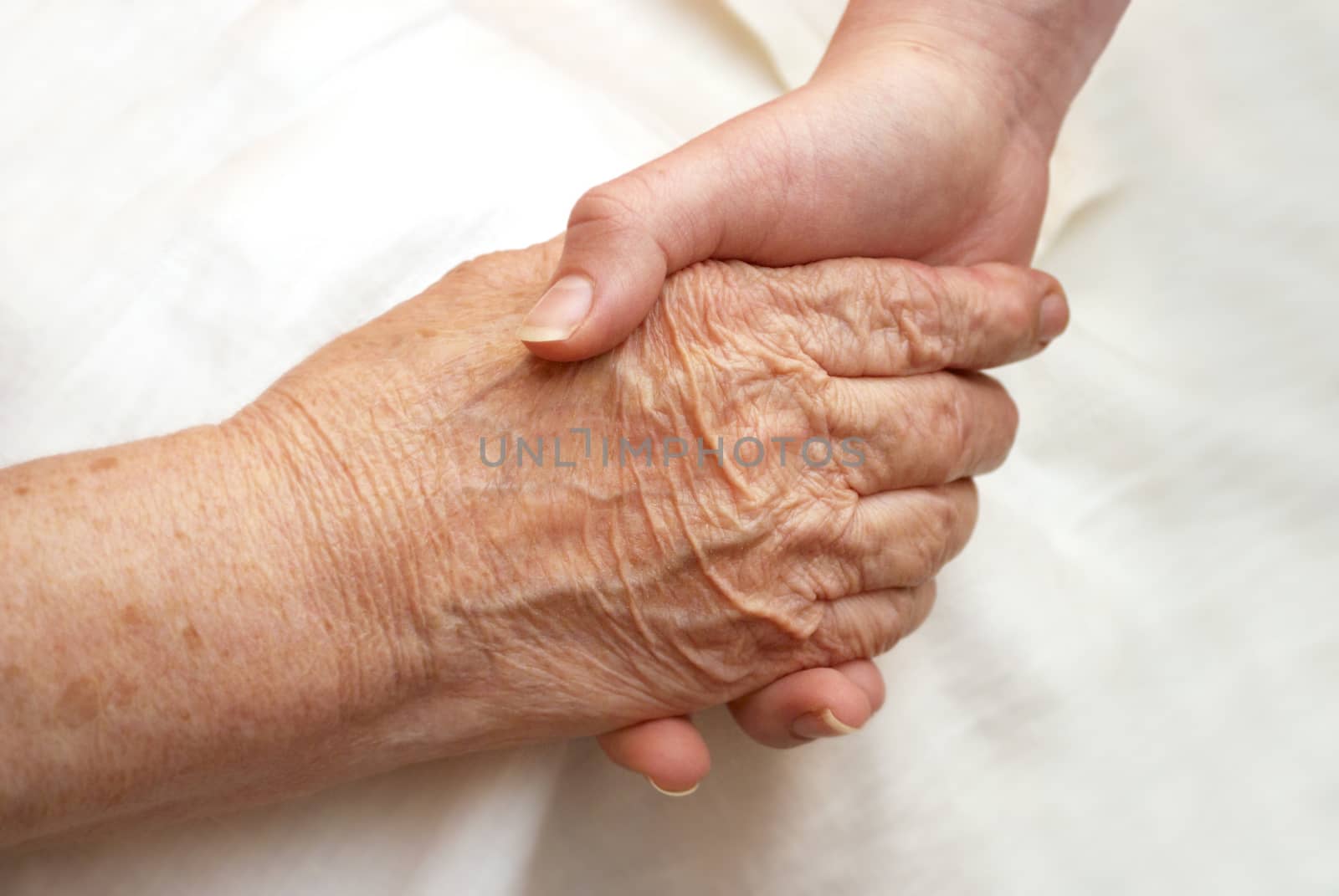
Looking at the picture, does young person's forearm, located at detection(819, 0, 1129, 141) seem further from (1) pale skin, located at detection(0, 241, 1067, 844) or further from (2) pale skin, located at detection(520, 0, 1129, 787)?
(1) pale skin, located at detection(0, 241, 1067, 844)

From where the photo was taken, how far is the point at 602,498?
1016 millimetres

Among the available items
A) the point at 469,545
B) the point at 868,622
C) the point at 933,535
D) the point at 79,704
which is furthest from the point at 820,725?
the point at 79,704

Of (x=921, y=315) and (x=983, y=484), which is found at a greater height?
(x=921, y=315)

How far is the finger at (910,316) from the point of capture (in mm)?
1101

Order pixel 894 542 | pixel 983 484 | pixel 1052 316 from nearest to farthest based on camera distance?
pixel 894 542 → pixel 1052 316 → pixel 983 484

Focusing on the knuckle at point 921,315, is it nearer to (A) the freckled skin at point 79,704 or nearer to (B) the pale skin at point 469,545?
(B) the pale skin at point 469,545

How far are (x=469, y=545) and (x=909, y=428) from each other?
1.56 feet

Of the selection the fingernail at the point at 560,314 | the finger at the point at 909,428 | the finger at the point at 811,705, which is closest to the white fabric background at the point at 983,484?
the finger at the point at 811,705

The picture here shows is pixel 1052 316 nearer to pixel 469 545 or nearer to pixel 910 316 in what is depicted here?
pixel 910 316

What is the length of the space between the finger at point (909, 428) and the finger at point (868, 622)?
0.12 m

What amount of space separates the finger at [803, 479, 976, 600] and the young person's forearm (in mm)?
514

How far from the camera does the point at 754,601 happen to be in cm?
104

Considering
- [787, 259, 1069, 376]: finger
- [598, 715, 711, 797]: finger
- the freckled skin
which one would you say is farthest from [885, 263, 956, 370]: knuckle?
the freckled skin

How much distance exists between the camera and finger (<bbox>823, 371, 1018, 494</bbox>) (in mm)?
1085
